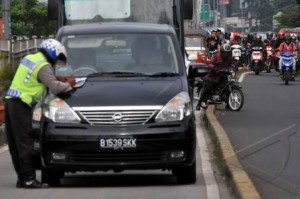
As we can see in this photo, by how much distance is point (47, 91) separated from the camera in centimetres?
1093

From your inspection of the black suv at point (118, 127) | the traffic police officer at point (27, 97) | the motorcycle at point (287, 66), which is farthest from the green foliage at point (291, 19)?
the traffic police officer at point (27, 97)

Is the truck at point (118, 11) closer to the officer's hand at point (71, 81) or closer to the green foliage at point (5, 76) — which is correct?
the green foliage at point (5, 76)

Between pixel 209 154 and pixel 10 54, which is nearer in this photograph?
pixel 209 154

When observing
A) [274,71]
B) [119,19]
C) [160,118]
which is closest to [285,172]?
[160,118]

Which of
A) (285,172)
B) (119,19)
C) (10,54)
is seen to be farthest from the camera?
(10,54)

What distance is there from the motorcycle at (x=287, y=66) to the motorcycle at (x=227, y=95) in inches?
399

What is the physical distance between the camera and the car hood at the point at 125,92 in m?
10.5

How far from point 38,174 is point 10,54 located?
608 inches

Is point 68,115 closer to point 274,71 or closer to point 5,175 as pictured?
point 5,175

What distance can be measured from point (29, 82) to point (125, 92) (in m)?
1.15

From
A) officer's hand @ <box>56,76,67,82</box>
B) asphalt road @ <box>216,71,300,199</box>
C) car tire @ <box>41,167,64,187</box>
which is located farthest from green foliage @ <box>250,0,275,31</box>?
car tire @ <box>41,167,64,187</box>

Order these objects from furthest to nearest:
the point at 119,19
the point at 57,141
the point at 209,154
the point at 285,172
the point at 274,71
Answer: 1. the point at 274,71
2. the point at 119,19
3. the point at 209,154
4. the point at 285,172
5. the point at 57,141

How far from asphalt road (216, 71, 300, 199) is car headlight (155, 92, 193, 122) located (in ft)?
4.06

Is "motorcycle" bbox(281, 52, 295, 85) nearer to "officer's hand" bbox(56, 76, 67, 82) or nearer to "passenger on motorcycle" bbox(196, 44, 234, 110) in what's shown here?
"passenger on motorcycle" bbox(196, 44, 234, 110)
